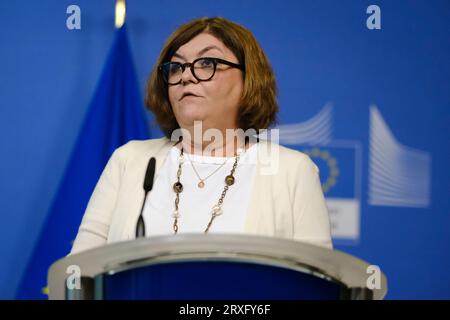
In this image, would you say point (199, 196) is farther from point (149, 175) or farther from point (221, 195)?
point (149, 175)

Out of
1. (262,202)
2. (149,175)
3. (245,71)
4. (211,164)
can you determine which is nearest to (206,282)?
(149,175)

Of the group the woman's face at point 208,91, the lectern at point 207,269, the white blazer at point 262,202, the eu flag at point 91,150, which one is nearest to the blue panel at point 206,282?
the lectern at point 207,269

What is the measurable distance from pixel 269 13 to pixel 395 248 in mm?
1185

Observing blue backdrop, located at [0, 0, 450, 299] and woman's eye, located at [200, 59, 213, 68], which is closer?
woman's eye, located at [200, 59, 213, 68]

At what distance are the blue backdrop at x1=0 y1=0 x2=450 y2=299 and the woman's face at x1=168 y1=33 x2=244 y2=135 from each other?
855 mm

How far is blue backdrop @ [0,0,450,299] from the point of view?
9.89 ft

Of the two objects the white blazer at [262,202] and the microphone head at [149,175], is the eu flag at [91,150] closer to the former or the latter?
the white blazer at [262,202]

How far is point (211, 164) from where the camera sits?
2180 mm

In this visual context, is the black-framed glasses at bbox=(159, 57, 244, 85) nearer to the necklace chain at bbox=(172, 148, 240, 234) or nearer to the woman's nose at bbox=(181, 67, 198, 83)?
the woman's nose at bbox=(181, 67, 198, 83)

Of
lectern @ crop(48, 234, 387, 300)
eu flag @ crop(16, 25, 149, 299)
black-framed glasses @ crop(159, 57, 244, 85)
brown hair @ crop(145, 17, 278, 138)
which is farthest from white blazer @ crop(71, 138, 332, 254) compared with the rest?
eu flag @ crop(16, 25, 149, 299)

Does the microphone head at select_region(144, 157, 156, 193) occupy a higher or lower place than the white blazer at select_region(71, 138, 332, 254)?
higher

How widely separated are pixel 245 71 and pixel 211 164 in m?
0.32


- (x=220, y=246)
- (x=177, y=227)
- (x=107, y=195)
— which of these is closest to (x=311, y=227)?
(x=177, y=227)

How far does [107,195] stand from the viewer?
6.85 ft
